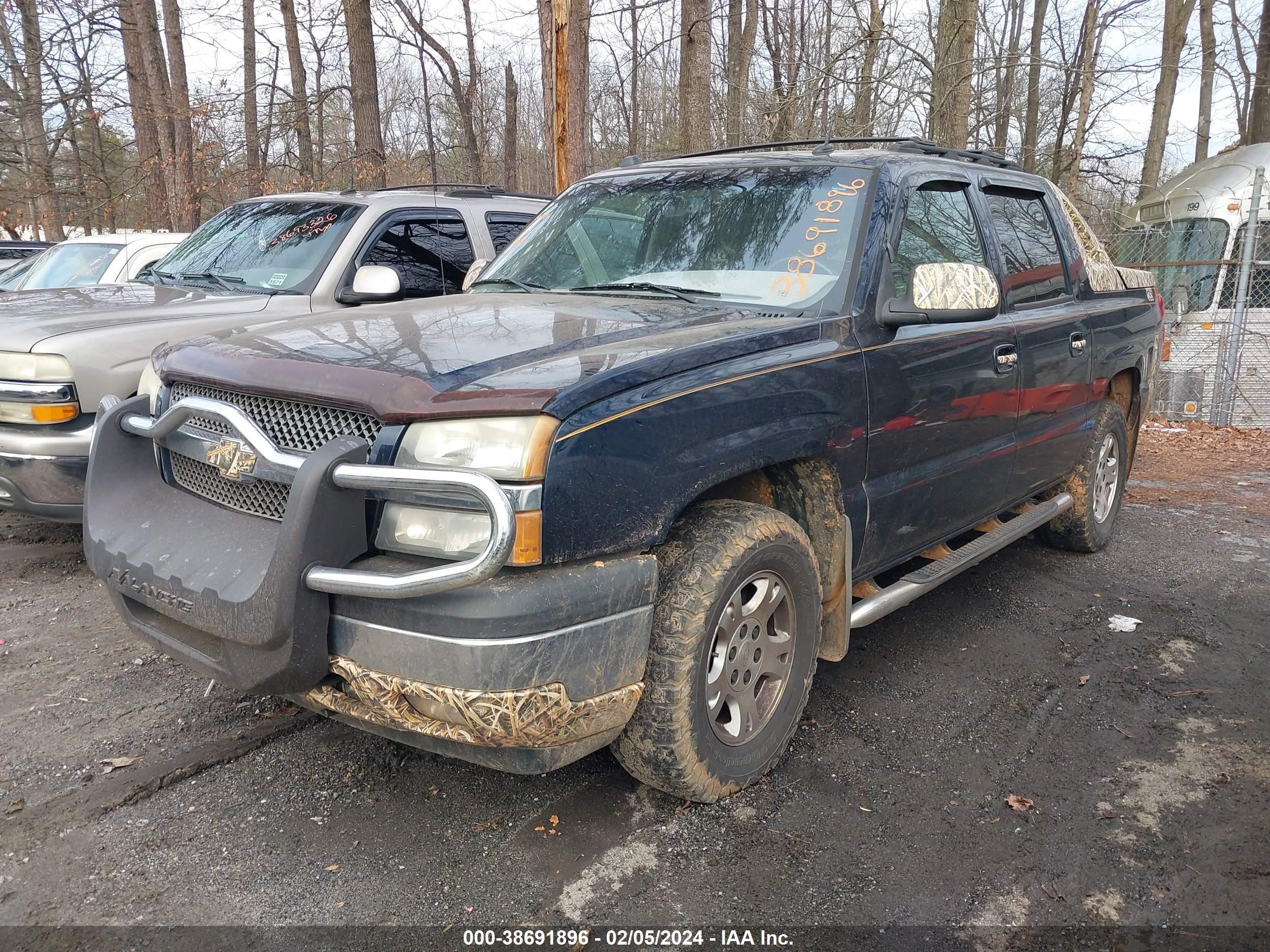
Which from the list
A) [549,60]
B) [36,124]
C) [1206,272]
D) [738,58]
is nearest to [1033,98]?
[738,58]

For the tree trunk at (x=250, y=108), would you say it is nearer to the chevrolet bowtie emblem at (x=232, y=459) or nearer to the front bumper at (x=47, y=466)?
the front bumper at (x=47, y=466)

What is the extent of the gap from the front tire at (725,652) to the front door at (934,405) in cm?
52

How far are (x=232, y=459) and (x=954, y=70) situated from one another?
10.7 metres

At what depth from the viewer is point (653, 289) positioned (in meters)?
3.45

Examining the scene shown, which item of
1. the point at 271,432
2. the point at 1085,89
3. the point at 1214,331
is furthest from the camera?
the point at 1085,89

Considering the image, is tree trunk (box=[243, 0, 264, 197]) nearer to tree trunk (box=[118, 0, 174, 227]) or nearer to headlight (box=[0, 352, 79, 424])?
tree trunk (box=[118, 0, 174, 227])

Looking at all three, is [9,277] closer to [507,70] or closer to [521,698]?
[521,698]

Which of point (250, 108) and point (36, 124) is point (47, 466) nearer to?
point (250, 108)

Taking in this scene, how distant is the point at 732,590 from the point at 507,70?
69.6 ft

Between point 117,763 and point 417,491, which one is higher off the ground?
point 417,491

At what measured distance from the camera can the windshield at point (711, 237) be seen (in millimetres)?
3316

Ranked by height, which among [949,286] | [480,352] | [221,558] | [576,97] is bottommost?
[221,558]

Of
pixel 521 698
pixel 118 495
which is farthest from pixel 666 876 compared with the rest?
pixel 118 495

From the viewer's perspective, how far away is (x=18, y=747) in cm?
319
